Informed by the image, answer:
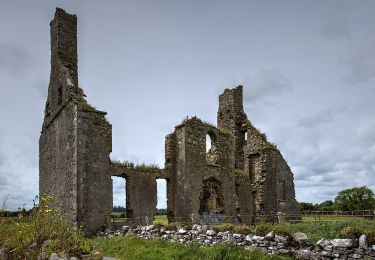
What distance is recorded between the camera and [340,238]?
38.9 feet

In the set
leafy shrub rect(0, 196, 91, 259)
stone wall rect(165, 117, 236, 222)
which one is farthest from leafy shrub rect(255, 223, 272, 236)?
stone wall rect(165, 117, 236, 222)

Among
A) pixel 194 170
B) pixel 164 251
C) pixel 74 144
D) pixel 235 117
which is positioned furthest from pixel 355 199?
pixel 164 251

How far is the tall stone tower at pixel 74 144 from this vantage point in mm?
19953

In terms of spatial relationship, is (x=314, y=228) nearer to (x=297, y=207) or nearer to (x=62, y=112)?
(x=62, y=112)

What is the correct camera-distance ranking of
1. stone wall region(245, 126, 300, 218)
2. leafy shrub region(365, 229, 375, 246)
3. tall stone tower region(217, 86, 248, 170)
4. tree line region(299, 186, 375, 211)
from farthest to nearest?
tree line region(299, 186, 375, 211)
tall stone tower region(217, 86, 248, 170)
stone wall region(245, 126, 300, 218)
leafy shrub region(365, 229, 375, 246)

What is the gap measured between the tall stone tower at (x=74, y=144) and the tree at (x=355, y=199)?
39.7 meters

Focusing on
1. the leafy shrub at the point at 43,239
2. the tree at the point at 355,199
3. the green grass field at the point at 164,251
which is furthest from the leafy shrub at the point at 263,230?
the tree at the point at 355,199

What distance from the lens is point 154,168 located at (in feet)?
81.1

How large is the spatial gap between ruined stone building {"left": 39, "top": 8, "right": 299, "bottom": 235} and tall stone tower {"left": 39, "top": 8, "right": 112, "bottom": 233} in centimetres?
5

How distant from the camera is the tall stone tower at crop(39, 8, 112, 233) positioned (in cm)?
1995

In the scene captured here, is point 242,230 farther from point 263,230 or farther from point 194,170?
point 194,170

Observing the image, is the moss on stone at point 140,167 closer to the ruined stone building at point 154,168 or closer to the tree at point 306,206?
the ruined stone building at point 154,168

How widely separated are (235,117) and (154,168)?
10406 mm

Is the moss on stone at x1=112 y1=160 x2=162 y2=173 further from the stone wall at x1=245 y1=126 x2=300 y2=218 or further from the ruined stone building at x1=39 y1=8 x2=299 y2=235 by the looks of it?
the stone wall at x1=245 y1=126 x2=300 y2=218
